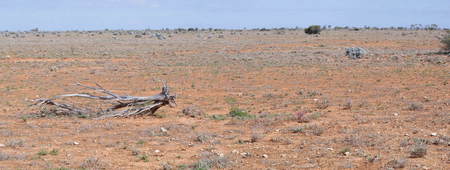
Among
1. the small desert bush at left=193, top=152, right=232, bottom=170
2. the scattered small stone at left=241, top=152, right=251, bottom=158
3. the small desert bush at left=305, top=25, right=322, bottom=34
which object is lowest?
the small desert bush at left=305, top=25, right=322, bottom=34

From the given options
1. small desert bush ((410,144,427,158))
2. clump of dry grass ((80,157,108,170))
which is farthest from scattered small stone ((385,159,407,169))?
clump of dry grass ((80,157,108,170))

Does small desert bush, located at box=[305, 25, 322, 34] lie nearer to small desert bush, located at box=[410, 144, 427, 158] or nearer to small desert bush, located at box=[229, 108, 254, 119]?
small desert bush, located at box=[229, 108, 254, 119]

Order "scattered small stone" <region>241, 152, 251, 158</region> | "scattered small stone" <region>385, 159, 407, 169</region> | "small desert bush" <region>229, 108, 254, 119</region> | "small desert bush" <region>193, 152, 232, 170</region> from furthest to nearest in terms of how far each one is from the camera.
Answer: "small desert bush" <region>229, 108, 254, 119</region> < "scattered small stone" <region>241, 152, 251, 158</region> < "small desert bush" <region>193, 152, 232, 170</region> < "scattered small stone" <region>385, 159, 407, 169</region>

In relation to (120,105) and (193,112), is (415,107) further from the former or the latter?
(120,105)

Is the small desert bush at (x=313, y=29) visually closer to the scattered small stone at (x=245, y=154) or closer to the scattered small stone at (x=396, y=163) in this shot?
the scattered small stone at (x=245, y=154)

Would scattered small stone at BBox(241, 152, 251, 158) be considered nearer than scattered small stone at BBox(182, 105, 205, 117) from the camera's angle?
Yes

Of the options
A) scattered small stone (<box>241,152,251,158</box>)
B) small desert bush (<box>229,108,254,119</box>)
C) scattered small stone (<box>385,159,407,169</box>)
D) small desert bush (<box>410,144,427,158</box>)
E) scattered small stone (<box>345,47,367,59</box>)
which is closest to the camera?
scattered small stone (<box>385,159,407,169</box>)

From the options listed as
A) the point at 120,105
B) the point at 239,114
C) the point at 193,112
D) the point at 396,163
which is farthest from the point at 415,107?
the point at 120,105

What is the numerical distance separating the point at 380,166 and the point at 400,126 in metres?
3.17

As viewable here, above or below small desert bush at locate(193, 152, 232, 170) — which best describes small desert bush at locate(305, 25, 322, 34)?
below

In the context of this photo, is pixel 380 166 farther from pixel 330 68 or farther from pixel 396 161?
pixel 330 68

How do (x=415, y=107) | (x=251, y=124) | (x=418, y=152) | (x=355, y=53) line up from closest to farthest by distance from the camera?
1. (x=418, y=152)
2. (x=251, y=124)
3. (x=415, y=107)
4. (x=355, y=53)

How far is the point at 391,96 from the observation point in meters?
15.1

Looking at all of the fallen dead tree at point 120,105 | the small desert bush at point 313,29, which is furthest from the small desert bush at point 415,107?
the small desert bush at point 313,29
